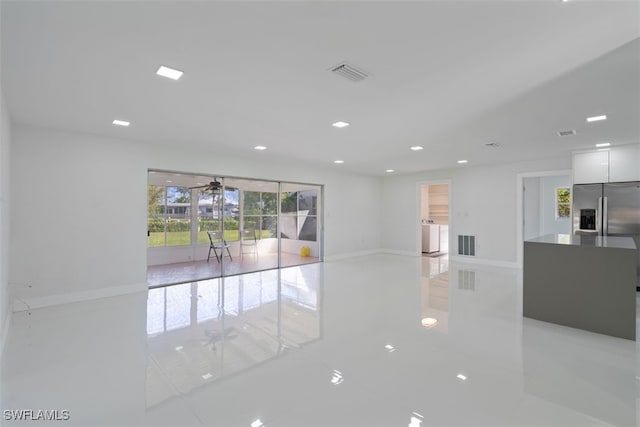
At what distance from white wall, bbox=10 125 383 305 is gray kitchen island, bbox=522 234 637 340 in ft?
18.7

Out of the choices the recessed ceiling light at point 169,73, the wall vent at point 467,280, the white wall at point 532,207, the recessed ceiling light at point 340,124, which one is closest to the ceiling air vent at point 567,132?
the wall vent at point 467,280

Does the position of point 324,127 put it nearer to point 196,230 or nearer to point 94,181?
point 94,181

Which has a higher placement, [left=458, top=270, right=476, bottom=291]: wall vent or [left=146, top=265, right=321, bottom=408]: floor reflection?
[left=458, top=270, right=476, bottom=291]: wall vent

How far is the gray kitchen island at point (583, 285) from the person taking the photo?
10.8ft

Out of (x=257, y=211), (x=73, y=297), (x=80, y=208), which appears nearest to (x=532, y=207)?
(x=257, y=211)

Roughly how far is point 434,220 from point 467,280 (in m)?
5.49

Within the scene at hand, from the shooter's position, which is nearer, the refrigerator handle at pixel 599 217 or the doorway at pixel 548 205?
the refrigerator handle at pixel 599 217

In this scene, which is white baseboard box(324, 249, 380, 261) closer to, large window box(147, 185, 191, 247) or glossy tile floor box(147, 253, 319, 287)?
glossy tile floor box(147, 253, 319, 287)

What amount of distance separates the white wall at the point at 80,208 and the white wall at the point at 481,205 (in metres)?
5.98

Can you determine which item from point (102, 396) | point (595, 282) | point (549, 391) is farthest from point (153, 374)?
point (595, 282)

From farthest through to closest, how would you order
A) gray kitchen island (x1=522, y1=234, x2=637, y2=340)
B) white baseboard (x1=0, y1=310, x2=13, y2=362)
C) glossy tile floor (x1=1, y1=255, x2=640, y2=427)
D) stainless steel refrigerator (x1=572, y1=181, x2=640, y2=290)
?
stainless steel refrigerator (x1=572, y1=181, x2=640, y2=290) < gray kitchen island (x1=522, y1=234, x2=637, y2=340) < white baseboard (x1=0, y1=310, x2=13, y2=362) < glossy tile floor (x1=1, y1=255, x2=640, y2=427)

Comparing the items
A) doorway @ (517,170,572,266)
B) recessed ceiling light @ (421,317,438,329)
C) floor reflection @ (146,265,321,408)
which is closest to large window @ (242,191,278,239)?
floor reflection @ (146,265,321,408)

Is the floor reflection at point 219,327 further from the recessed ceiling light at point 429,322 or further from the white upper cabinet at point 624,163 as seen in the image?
the white upper cabinet at point 624,163

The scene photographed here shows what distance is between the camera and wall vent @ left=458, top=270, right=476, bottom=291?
18.1 feet
